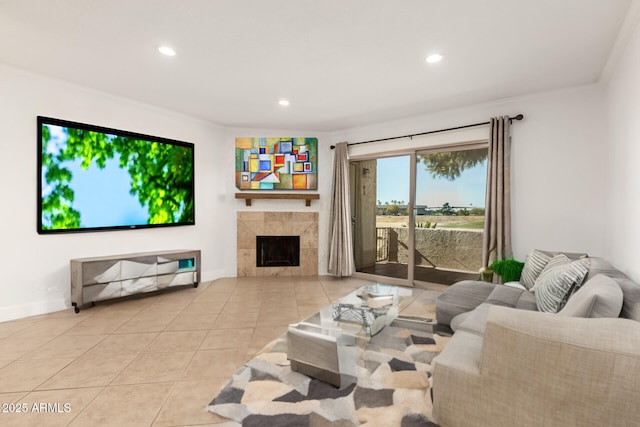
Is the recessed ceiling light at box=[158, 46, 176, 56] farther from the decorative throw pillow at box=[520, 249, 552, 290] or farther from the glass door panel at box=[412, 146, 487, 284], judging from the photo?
the decorative throw pillow at box=[520, 249, 552, 290]

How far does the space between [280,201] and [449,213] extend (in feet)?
8.83

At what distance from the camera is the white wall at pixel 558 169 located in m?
3.13

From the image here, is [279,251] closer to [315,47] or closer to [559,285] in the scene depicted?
[315,47]

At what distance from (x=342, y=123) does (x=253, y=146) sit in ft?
5.08

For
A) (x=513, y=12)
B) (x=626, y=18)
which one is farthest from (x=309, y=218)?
(x=626, y=18)

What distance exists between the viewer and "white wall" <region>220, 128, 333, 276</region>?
5.03 meters

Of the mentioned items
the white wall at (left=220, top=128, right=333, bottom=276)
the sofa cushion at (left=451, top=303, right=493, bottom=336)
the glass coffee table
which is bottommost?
the glass coffee table

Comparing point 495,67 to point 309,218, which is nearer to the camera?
point 495,67

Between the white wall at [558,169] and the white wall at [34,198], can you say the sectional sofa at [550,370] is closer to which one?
the white wall at [558,169]

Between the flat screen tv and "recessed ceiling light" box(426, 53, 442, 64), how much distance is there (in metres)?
3.50

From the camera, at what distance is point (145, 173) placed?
4.04 metres

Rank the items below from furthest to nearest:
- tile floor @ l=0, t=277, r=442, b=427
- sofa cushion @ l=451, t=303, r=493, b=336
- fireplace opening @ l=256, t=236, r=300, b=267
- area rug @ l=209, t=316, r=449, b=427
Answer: fireplace opening @ l=256, t=236, r=300, b=267 → sofa cushion @ l=451, t=303, r=493, b=336 → tile floor @ l=0, t=277, r=442, b=427 → area rug @ l=209, t=316, r=449, b=427

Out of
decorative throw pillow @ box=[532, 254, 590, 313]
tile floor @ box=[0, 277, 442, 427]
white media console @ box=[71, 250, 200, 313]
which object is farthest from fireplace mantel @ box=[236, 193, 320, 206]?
decorative throw pillow @ box=[532, 254, 590, 313]

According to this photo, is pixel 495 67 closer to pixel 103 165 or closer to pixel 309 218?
pixel 309 218
